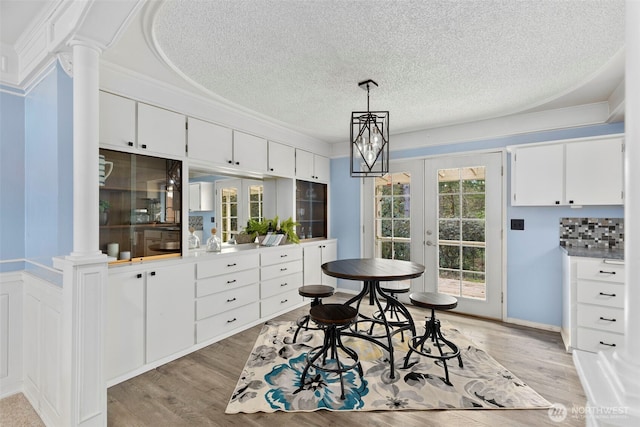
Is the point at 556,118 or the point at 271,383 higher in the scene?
the point at 556,118

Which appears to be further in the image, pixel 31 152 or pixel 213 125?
pixel 213 125

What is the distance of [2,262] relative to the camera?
2279 mm

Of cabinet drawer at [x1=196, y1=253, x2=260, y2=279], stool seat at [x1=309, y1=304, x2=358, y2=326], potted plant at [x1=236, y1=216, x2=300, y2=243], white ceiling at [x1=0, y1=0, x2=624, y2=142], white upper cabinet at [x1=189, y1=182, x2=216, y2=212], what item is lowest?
stool seat at [x1=309, y1=304, x2=358, y2=326]

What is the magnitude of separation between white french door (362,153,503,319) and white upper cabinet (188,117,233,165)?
249 cm

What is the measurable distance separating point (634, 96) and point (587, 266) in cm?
275

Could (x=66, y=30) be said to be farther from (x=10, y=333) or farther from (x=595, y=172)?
(x=595, y=172)

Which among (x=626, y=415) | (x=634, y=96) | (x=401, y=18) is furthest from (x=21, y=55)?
(x=626, y=415)

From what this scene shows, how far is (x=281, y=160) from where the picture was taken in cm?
426

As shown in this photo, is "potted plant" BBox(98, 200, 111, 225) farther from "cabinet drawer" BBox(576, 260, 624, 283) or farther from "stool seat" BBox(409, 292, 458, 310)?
"cabinet drawer" BBox(576, 260, 624, 283)

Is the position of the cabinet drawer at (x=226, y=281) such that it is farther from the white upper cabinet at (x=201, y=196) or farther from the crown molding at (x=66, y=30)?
the crown molding at (x=66, y=30)

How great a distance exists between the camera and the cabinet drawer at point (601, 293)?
8.82 ft

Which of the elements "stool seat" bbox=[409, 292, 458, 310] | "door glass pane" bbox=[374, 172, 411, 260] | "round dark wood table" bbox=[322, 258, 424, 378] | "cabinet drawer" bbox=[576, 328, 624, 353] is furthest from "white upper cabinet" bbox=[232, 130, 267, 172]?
"cabinet drawer" bbox=[576, 328, 624, 353]

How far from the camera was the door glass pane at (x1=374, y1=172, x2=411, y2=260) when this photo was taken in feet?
15.0

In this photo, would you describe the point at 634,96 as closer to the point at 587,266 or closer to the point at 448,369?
the point at 448,369
